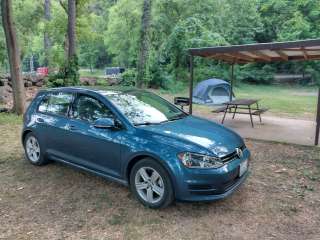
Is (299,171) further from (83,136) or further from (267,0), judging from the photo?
(267,0)

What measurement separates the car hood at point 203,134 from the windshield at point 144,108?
0.18m

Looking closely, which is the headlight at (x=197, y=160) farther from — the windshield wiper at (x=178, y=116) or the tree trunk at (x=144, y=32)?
the tree trunk at (x=144, y=32)

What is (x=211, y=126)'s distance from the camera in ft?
14.2

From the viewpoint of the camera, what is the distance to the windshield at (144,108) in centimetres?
415

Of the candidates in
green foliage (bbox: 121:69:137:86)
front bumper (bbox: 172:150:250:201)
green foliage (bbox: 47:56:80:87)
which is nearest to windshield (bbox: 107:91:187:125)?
front bumper (bbox: 172:150:250:201)

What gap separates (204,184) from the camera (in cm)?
346

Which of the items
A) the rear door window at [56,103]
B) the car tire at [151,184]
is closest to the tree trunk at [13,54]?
the rear door window at [56,103]

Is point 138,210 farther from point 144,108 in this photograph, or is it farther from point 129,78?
point 129,78

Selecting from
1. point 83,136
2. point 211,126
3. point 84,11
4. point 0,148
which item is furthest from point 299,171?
point 84,11

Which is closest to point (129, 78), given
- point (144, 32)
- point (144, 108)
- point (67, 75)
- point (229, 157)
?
point (144, 32)

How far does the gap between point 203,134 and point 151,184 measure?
0.86 m

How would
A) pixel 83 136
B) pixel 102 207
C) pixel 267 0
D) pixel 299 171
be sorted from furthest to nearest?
1. pixel 267 0
2. pixel 299 171
3. pixel 83 136
4. pixel 102 207

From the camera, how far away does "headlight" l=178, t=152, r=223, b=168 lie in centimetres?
347

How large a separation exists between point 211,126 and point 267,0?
2895cm
